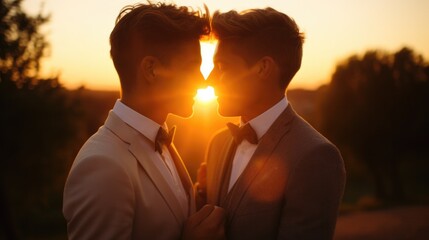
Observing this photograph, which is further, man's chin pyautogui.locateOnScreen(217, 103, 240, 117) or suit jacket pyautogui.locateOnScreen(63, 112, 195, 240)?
man's chin pyautogui.locateOnScreen(217, 103, 240, 117)

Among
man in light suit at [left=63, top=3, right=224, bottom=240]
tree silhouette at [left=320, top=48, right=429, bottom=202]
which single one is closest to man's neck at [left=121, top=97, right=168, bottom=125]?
man in light suit at [left=63, top=3, right=224, bottom=240]

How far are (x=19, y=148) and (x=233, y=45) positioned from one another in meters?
12.8

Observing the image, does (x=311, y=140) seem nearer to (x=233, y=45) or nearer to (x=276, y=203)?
(x=276, y=203)

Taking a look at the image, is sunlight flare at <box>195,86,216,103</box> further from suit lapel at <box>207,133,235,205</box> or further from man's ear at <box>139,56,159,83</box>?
man's ear at <box>139,56,159,83</box>

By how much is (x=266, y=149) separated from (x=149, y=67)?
109 centimetres

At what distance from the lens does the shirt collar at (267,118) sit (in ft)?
14.1

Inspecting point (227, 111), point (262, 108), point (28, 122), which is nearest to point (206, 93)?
point (227, 111)

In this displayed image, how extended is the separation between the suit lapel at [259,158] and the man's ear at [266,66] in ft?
1.13

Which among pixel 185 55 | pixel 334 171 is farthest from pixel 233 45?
pixel 334 171

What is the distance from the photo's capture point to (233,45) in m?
4.34

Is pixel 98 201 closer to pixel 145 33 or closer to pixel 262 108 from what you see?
pixel 145 33

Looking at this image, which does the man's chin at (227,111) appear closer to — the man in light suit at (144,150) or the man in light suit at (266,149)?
the man in light suit at (266,149)

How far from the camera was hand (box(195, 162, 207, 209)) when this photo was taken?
4.55 meters

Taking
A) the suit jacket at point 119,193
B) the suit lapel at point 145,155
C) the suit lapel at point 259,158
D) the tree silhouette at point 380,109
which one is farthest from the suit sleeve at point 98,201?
the tree silhouette at point 380,109
